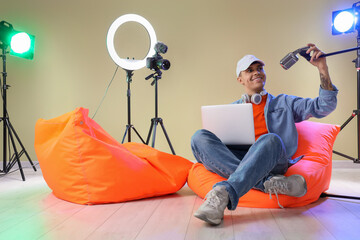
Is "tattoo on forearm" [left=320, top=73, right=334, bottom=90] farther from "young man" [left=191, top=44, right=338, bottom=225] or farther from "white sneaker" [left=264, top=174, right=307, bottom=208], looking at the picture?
"white sneaker" [left=264, top=174, right=307, bottom=208]

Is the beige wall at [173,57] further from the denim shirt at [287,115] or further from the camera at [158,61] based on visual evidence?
the denim shirt at [287,115]

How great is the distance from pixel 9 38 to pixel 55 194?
178 cm

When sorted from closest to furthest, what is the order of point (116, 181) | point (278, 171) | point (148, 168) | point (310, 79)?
point (278, 171) → point (116, 181) → point (148, 168) → point (310, 79)

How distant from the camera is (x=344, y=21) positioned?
314 centimetres

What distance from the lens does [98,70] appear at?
12.5ft

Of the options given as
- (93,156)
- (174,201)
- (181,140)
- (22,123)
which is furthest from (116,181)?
(22,123)

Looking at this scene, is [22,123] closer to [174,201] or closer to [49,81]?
[49,81]

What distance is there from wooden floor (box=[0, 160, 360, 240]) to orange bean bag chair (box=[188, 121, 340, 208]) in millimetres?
52

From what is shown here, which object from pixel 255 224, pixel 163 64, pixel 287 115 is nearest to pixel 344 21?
pixel 287 115

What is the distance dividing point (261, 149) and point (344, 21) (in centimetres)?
228

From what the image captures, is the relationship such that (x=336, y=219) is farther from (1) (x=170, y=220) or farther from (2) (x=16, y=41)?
(2) (x=16, y=41)

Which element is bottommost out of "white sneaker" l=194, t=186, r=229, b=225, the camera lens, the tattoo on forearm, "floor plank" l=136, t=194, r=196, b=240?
"floor plank" l=136, t=194, r=196, b=240

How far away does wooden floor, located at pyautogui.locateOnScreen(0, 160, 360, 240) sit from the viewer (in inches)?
52.4

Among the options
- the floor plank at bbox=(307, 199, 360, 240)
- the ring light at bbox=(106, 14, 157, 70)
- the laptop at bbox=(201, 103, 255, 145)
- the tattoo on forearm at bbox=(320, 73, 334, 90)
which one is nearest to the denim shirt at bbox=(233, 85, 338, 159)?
the tattoo on forearm at bbox=(320, 73, 334, 90)
